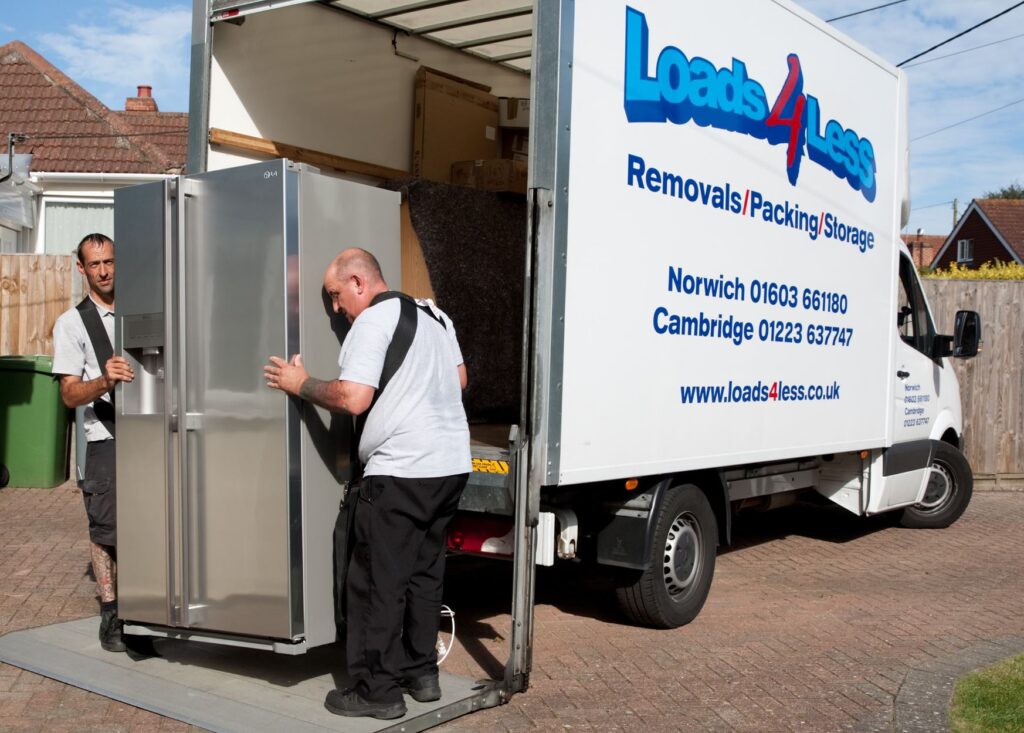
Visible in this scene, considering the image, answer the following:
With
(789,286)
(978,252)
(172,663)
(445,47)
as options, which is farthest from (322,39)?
(978,252)

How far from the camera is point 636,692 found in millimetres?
5059

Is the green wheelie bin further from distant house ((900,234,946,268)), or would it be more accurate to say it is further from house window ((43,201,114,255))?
distant house ((900,234,946,268))

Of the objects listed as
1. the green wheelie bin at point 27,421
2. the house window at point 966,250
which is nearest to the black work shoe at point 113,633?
the green wheelie bin at point 27,421

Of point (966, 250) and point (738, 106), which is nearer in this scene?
point (738, 106)

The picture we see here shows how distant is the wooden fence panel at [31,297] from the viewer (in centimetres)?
1162

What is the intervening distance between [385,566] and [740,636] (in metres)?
2.42

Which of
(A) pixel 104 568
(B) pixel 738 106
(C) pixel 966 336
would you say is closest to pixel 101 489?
(A) pixel 104 568

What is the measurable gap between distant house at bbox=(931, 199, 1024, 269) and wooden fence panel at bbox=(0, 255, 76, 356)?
1521 inches

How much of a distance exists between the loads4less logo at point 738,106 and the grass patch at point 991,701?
9.21 ft

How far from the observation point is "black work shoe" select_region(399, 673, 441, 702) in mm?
4680

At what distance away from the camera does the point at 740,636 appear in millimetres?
6039

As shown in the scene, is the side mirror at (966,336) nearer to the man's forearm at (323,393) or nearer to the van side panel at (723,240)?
the van side panel at (723,240)

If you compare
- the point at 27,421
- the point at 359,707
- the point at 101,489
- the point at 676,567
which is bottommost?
the point at 359,707

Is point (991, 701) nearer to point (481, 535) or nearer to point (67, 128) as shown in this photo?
point (481, 535)
